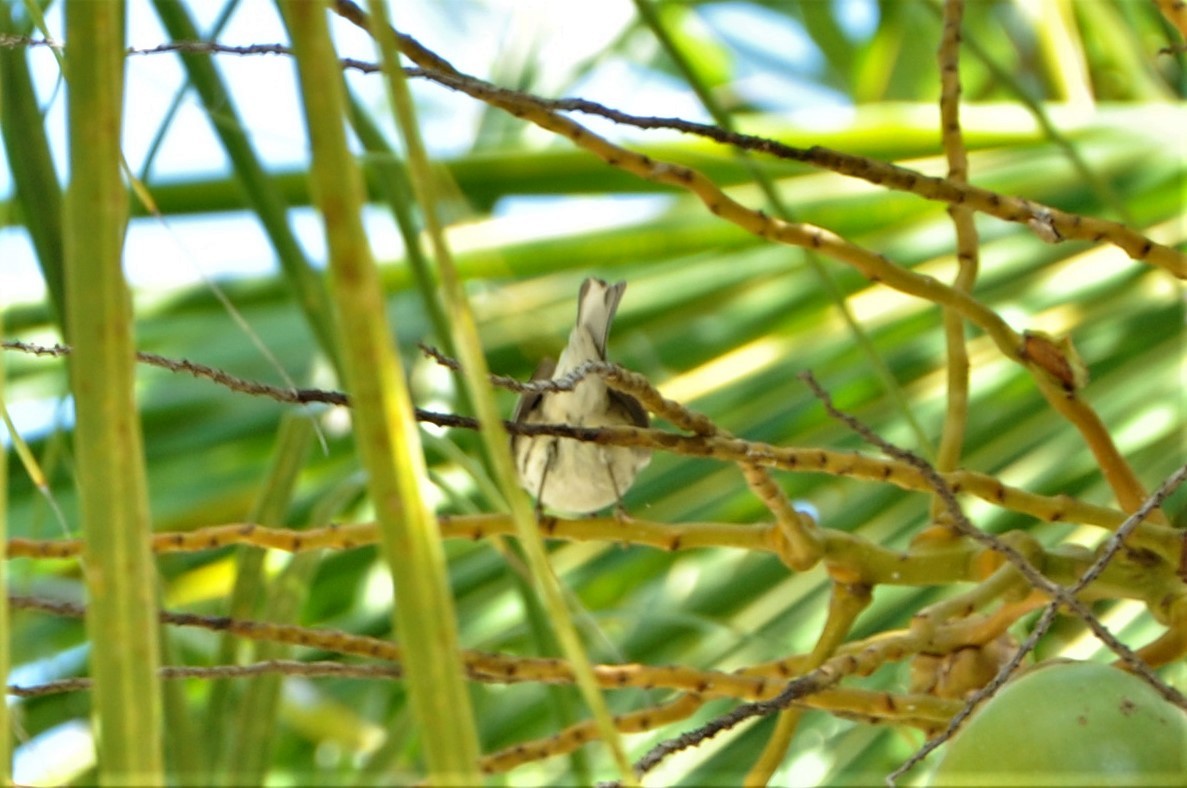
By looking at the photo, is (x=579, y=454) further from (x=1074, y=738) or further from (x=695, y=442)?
(x=1074, y=738)

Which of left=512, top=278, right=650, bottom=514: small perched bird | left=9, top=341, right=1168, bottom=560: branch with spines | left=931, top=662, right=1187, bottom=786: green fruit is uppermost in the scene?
left=512, top=278, right=650, bottom=514: small perched bird

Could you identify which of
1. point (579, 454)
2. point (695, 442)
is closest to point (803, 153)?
point (695, 442)

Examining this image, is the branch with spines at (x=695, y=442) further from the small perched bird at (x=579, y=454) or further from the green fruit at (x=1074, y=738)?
the small perched bird at (x=579, y=454)

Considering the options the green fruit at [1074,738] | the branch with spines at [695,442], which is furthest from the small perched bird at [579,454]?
the green fruit at [1074,738]

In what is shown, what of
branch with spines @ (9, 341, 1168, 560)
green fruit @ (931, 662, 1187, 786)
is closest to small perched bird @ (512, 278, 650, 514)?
branch with spines @ (9, 341, 1168, 560)

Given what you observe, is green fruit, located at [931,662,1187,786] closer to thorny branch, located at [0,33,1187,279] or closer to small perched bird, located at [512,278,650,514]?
thorny branch, located at [0,33,1187,279]

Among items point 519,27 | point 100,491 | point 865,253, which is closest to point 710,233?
point 519,27

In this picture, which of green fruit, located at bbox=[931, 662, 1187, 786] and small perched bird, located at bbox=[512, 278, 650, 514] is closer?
green fruit, located at bbox=[931, 662, 1187, 786]

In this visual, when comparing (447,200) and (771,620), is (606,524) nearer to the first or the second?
(447,200)
